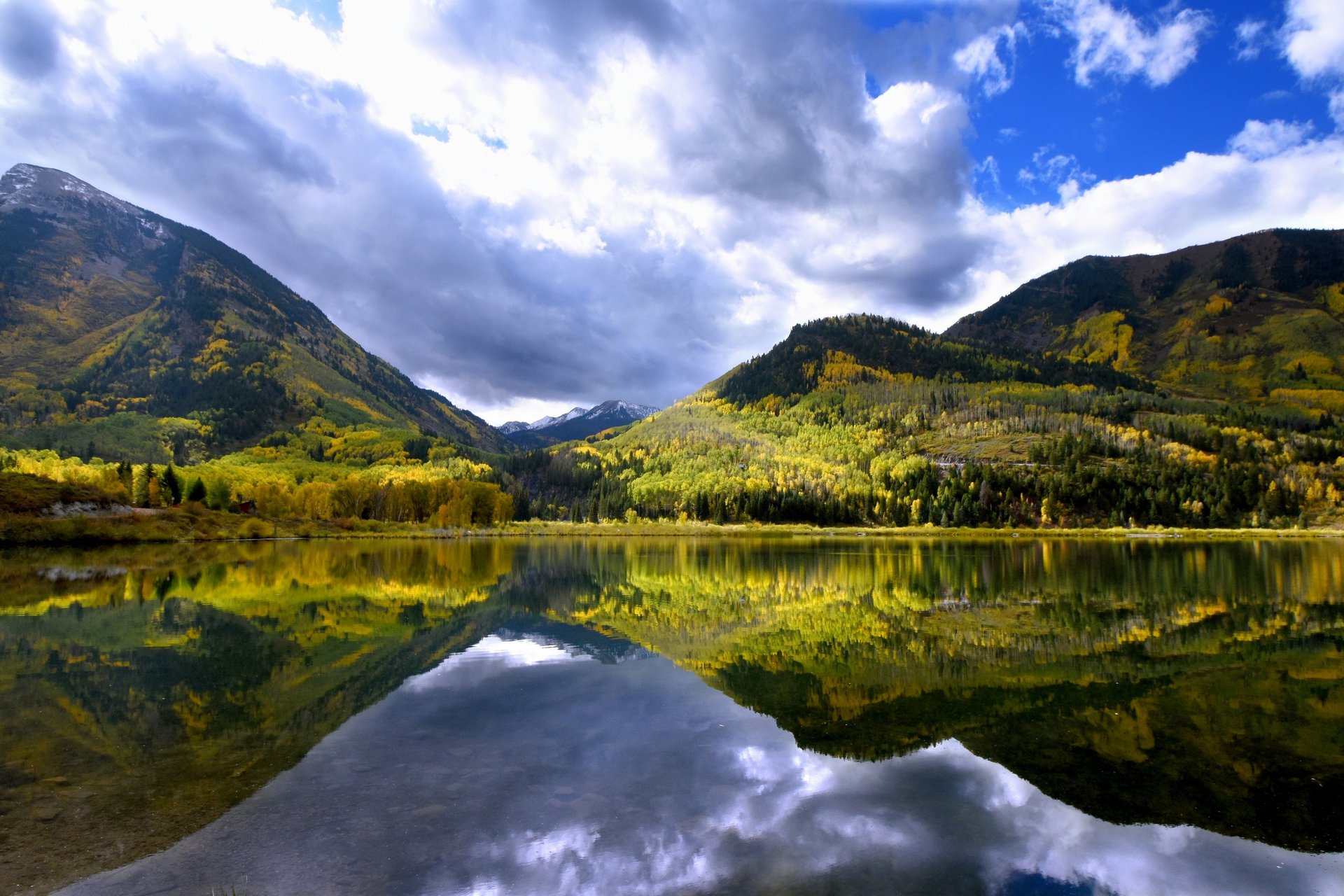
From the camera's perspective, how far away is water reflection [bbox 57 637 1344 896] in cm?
689

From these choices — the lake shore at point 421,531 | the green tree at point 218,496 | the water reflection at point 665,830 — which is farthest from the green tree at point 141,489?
the water reflection at point 665,830

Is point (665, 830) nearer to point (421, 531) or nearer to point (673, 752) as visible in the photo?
point (673, 752)

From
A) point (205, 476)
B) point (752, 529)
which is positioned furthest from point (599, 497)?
point (205, 476)

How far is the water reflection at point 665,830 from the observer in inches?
271

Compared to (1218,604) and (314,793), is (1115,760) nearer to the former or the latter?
(314,793)

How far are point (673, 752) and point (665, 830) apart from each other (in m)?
3.09

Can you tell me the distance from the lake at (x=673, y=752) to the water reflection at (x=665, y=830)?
0.05 meters

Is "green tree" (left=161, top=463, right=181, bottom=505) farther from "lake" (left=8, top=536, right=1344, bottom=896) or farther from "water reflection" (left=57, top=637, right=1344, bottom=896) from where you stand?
"water reflection" (left=57, top=637, right=1344, bottom=896)

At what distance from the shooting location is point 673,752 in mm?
11125

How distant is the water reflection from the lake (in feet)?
0.16

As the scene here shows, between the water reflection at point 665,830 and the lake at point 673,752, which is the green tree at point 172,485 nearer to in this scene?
the lake at point 673,752

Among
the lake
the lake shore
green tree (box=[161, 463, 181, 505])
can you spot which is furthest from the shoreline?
the lake

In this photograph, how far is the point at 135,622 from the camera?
23625mm

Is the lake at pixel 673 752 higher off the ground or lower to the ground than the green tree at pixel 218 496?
lower
